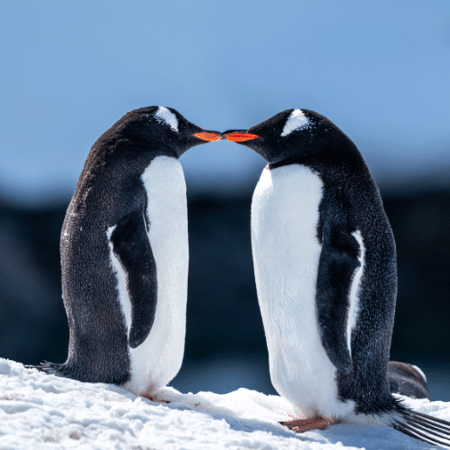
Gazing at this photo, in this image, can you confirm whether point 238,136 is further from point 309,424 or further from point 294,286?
point 309,424

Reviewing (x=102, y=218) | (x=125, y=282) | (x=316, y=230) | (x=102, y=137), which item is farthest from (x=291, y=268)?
(x=102, y=137)

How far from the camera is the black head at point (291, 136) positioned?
2.22 meters

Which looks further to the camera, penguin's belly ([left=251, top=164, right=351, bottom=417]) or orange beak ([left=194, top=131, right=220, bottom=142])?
orange beak ([left=194, top=131, right=220, bottom=142])

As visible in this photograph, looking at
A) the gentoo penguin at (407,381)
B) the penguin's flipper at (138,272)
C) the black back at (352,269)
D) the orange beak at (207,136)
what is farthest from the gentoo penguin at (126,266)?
the gentoo penguin at (407,381)

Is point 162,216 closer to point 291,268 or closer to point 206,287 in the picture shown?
point 291,268

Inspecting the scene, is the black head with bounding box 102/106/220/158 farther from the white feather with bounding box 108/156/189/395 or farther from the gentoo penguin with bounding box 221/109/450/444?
the gentoo penguin with bounding box 221/109/450/444

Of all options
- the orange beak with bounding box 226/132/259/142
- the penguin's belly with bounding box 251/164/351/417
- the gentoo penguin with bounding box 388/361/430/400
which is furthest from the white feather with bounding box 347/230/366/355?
the gentoo penguin with bounding box 388/361/430/400

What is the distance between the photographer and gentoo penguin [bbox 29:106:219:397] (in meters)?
2.19

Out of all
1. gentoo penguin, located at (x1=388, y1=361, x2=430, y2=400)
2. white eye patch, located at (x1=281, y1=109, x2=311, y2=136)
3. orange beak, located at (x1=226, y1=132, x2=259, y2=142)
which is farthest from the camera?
gentoo penguin, located at (x1=388, y1=361, x2=430, y2=400)

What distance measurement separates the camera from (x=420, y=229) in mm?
10914

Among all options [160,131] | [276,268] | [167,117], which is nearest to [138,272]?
[276,268]

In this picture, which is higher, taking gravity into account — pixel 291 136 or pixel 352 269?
pixel 291 136

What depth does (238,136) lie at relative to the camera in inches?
95.8

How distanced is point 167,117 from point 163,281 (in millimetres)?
920
